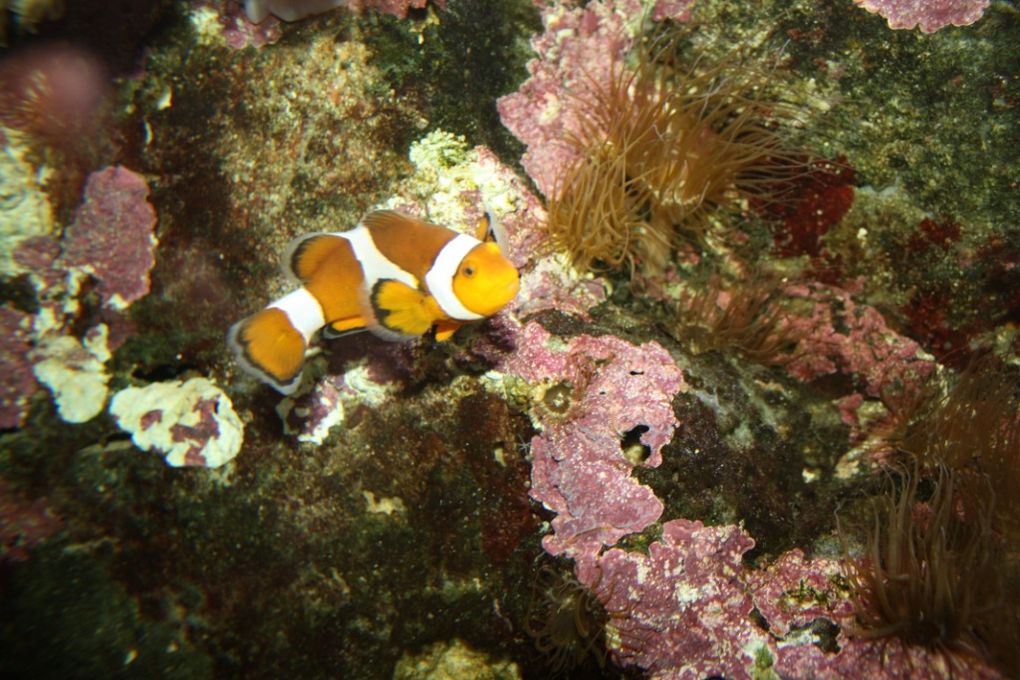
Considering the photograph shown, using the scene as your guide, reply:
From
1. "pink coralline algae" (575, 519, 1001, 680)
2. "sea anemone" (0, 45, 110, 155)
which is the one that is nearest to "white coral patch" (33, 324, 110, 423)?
"sea anemone" (0, 45, 110, 155)

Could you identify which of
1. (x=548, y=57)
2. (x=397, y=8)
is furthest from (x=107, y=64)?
(x=548, y=57)

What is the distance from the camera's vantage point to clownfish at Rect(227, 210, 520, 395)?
190cm

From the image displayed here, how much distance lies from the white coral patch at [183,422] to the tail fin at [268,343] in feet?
2.06

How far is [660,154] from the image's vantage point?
2762 millimetres

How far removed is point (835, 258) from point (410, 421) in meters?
2.16

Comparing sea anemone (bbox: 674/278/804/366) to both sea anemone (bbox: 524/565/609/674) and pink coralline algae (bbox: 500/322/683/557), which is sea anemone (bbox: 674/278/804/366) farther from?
sea anemone (bbox: 524/565/609/674)

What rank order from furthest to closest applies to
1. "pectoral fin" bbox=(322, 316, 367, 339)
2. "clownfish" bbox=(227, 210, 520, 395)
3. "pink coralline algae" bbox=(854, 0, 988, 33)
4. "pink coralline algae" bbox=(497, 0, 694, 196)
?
"pink coralline algae" bbox=(497, 0, 694, 196) < "pink coralline algae" bbox=(854, 0, 988, 33) < "pectoral fin" bbox=(322, 316, 367, 339) < "clownfish" bbox=(227, 210, 520, 395)

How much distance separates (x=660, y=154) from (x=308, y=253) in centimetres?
167

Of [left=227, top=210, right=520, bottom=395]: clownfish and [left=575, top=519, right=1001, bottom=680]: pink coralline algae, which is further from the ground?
[left=227, top=210, right=520, bottom=395]: clownfish

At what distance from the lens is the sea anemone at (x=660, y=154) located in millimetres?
2686

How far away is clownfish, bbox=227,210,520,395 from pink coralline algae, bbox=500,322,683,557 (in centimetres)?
46

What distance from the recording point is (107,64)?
110 inches

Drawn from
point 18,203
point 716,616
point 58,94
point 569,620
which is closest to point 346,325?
point 569,620

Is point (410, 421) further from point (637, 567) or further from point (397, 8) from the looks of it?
point (397, 8)
